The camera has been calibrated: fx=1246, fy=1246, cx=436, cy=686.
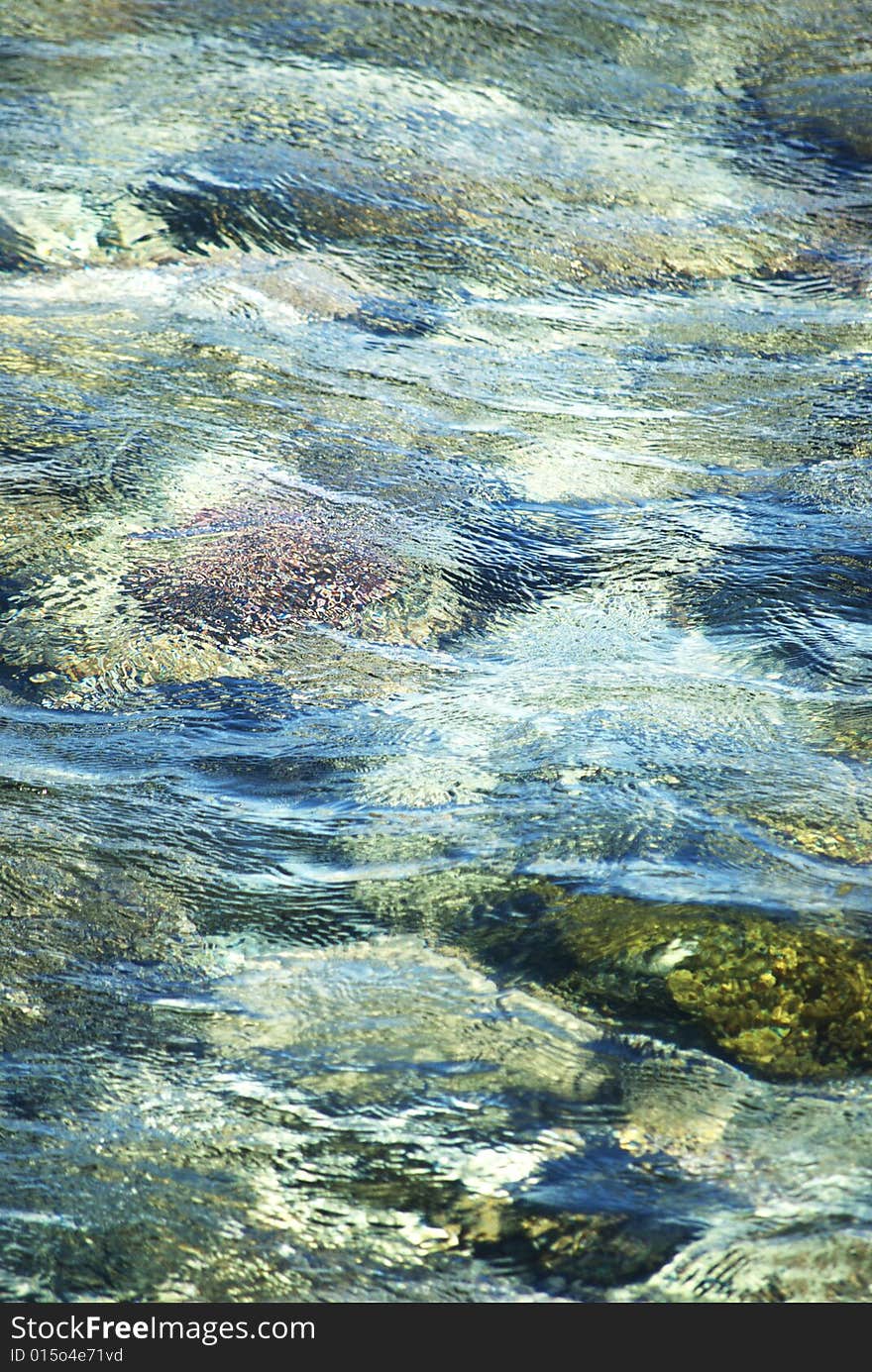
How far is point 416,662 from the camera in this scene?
3709 mm

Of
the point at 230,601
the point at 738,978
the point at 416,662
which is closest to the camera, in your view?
the point at 738,978

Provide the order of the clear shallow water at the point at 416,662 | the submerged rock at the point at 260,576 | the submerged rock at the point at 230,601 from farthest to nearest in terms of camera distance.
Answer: the submerged rock at the point at 260,576
the submerged rock at the point at 230,601
the clear shallow water at the point at 416,662

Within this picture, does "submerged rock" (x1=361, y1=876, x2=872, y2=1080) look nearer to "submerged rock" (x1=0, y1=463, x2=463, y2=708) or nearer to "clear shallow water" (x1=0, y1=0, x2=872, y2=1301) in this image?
"clear shallow water" (x1=0, y1=0, x2=872, y2=1301)

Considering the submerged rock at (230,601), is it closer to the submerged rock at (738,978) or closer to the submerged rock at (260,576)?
the submerged rock at (260,576)

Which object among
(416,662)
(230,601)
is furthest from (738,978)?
(230,601)

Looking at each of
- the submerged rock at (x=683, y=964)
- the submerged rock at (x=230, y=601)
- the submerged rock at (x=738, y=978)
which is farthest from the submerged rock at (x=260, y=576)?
the submerged rock at (x=738, y=978)

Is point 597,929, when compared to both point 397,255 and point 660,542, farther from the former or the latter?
point 397,255

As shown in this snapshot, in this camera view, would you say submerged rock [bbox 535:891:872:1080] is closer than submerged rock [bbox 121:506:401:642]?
Yes

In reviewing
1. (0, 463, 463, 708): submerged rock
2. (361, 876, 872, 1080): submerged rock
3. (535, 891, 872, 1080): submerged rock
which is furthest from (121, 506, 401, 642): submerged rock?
(535, 891, 872, 1080): submerged rock

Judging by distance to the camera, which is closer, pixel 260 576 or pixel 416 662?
pixel 416 662

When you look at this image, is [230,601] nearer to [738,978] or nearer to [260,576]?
[260,576]

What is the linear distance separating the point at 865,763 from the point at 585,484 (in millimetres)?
1926

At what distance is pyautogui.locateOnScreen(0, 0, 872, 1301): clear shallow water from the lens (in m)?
2.11

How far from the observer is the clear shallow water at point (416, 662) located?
2109mm
